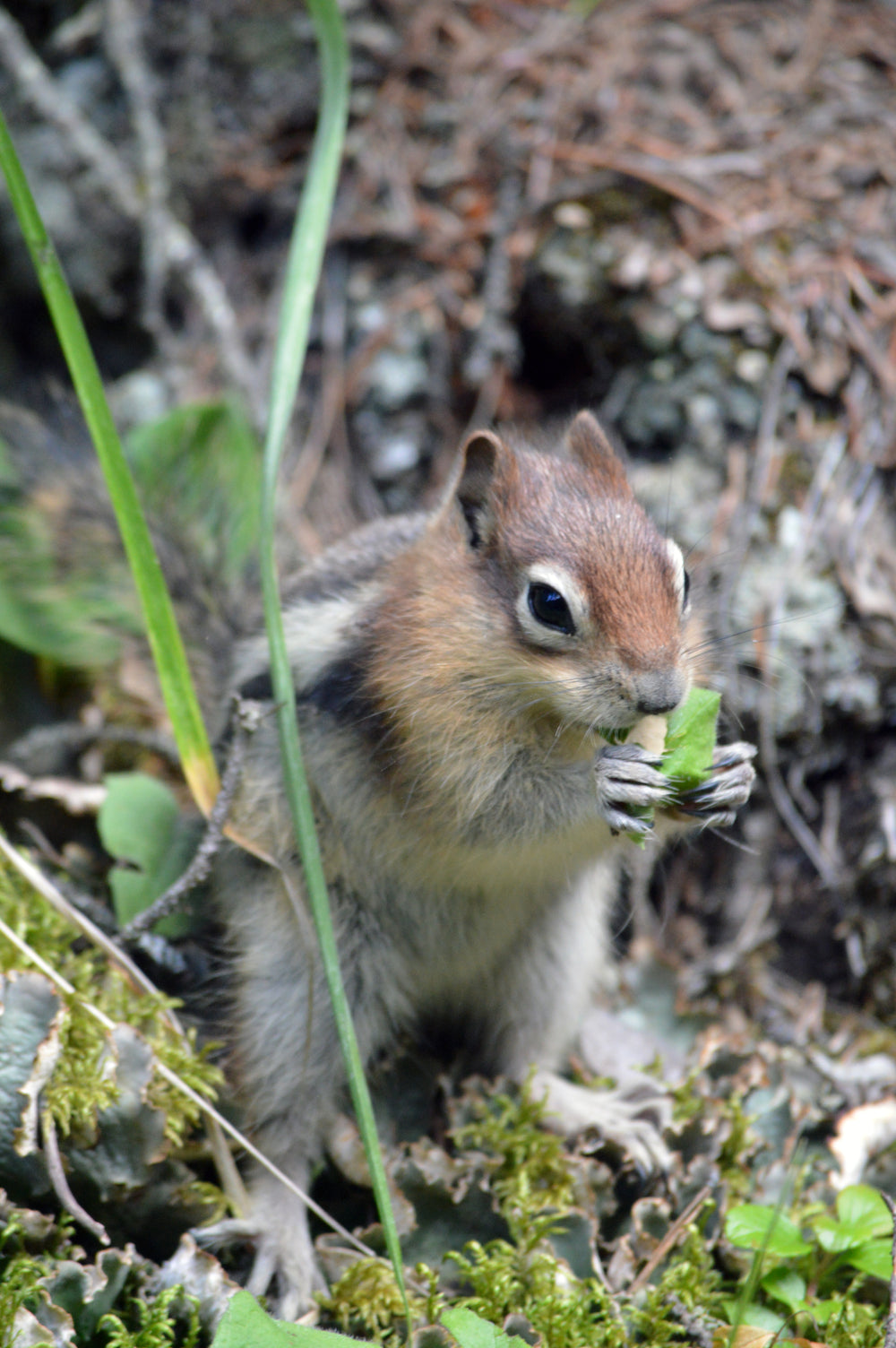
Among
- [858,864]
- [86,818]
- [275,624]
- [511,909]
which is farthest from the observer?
[858,864]

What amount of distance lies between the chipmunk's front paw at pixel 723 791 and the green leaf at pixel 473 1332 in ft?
3.32

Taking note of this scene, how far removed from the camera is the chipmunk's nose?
2162mm

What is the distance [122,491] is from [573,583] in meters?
1.00

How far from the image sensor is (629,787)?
221 centimetres

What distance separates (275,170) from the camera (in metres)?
4.70

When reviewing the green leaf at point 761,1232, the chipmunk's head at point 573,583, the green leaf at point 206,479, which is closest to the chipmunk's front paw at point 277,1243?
the green leaf at point 761,1232

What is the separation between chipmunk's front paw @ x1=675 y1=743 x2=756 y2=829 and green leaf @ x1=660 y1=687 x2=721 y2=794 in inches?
1.3

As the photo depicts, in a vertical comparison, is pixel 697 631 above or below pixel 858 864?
above

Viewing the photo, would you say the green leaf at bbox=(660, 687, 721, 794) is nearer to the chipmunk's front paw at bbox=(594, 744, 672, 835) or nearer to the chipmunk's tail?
the chipmunk's front paw at bbox=(594, 744, 672, 835)

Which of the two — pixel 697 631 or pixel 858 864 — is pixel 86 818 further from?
pixel 858 864

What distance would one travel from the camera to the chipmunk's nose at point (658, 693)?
216 centimetres

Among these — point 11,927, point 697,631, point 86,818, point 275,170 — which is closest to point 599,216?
→ point 275,170

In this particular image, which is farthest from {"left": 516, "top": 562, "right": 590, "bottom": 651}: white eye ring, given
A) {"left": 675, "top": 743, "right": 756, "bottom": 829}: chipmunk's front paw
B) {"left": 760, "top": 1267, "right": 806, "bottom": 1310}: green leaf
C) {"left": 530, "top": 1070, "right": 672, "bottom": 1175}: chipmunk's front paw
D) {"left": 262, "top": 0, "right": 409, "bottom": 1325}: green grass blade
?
{"left": 760, "top": 1267, "right": 806, "bottom": 1310}: green leaf

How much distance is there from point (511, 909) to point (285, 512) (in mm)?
1832
